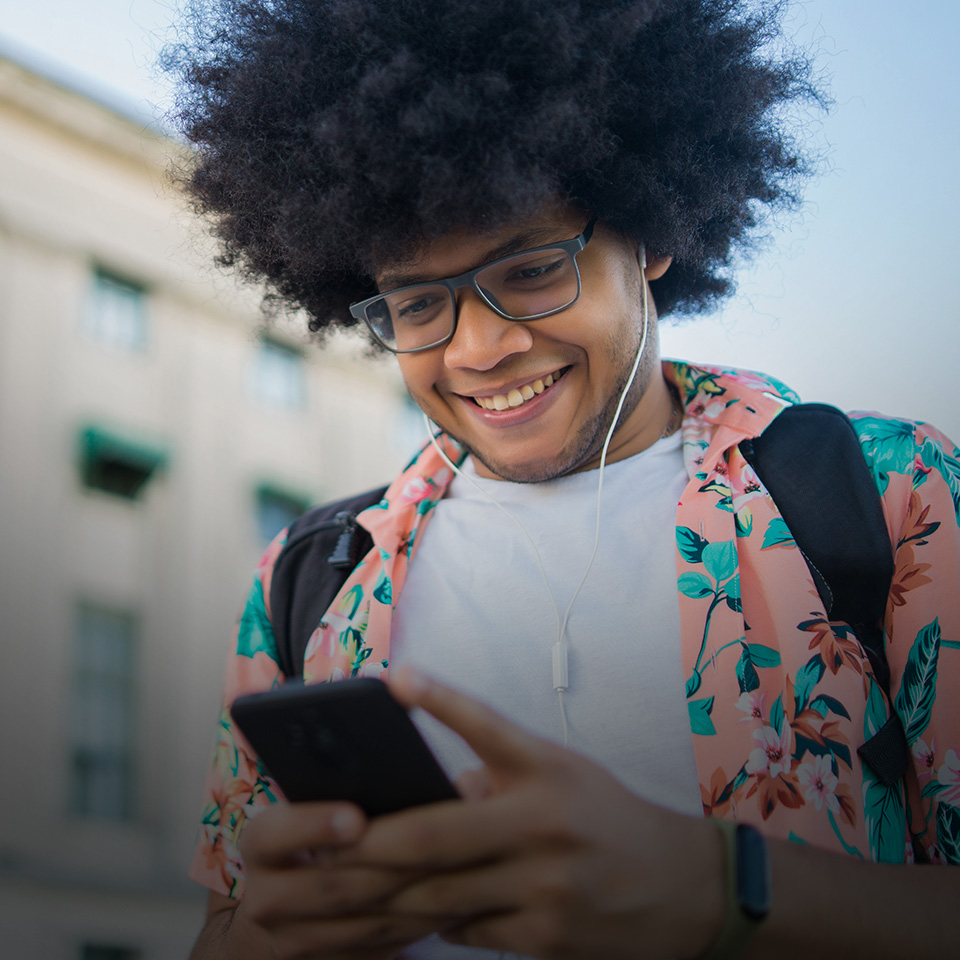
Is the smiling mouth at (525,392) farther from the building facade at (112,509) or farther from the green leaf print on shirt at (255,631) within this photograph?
the building facade at (112,509)

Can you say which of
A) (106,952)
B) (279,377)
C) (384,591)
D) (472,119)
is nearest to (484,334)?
(472,119)

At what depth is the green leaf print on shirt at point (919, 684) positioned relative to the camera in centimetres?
147

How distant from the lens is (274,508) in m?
13.1

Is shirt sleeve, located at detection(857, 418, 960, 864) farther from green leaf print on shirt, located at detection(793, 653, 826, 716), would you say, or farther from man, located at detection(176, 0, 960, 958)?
green leaf print on shirt, located at detection(793, 653, 826, 716)

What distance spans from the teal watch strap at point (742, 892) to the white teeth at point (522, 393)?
1133 millimetres

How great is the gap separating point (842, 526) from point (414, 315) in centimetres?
103

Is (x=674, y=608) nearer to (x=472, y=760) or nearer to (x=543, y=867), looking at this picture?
(x=472, y=760)

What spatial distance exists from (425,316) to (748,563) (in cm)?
90

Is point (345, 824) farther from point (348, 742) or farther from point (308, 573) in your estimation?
point (308, 573)

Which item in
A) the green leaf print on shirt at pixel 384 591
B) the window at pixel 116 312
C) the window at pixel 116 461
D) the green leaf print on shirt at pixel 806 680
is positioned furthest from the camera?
the window at pixel 116 312

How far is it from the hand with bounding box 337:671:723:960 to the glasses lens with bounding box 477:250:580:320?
114cm

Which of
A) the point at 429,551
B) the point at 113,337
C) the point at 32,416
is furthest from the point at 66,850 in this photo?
the point at 429,551

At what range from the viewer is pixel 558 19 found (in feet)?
6.17

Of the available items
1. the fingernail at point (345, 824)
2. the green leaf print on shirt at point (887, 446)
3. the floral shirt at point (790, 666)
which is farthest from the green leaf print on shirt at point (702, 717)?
the fingernail at point (345, 824)
